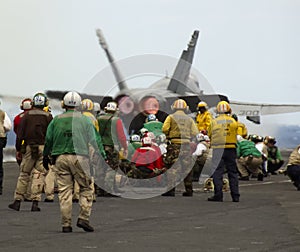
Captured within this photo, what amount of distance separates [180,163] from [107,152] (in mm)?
Result: 1773

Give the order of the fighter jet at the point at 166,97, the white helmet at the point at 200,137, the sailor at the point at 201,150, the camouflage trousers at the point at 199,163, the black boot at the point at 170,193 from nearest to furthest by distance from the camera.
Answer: the black boot at the point at 170,193 < the white helmet at the point at 200,137 < the sailor at the point at 201,150 < the camouflage trousers at the point at 199,163 < the fighter jet at the point at 166,97

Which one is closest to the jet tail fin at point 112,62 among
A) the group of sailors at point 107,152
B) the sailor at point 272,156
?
the sailor at point 272,156

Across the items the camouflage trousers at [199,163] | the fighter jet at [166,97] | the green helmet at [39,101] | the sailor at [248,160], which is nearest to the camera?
the green helmet at [39,101]

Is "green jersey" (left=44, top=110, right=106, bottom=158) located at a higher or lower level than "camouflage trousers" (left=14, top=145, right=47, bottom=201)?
higher

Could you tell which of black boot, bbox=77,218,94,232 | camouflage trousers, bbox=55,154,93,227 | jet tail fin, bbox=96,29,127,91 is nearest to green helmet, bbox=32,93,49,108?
camouflage trousers, bbox=55,154,93,227

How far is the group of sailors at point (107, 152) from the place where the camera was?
42.4 feet

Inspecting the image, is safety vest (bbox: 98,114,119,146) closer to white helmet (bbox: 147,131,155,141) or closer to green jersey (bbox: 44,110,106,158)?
white helmet (bbox: 147,131,155,141)

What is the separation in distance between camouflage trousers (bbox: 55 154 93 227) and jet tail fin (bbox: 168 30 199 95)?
90.1ft

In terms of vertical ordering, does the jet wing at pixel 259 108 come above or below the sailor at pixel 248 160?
above

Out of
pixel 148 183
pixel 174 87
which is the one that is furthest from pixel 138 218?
pixel 174 87

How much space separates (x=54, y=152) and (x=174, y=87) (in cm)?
2788

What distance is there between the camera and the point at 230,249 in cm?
1068

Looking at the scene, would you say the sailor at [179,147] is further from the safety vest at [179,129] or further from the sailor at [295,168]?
the sailor at [295,168]

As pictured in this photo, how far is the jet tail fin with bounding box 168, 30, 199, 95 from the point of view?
40844 millimetres
